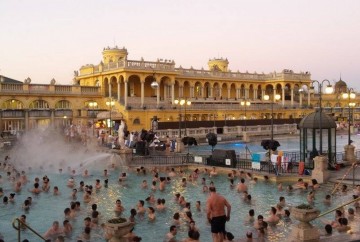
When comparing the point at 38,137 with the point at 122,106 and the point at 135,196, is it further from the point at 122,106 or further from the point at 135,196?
the point at 135,196

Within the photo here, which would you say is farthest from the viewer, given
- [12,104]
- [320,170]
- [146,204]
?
[12,104]

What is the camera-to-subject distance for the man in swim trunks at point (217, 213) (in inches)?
422

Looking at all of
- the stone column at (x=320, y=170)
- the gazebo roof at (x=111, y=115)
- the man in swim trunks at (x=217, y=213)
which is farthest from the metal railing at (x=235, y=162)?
the gazebo roof at (x=111, y=115)

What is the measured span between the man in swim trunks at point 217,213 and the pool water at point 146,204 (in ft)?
10.8

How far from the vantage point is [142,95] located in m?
57.5

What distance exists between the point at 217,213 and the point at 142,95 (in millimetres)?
47485

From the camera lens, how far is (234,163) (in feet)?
89.6

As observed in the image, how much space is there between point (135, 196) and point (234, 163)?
8239mm

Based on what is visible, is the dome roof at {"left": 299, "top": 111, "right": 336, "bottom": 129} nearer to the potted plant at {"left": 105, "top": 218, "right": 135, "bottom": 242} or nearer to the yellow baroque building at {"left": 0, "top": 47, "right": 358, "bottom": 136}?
the yellow baroque building at {"left": 0, "top": 47, "right": 358, "bottom": 136}

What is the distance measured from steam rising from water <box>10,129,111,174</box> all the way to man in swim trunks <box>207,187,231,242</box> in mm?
19585

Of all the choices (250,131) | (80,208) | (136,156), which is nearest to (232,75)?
(250,131)

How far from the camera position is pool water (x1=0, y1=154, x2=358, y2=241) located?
15086 mm

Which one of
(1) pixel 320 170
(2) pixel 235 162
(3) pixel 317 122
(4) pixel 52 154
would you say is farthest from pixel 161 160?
(1) pixel 320 170

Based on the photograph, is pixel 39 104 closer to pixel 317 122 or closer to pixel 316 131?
pixel 316 131
